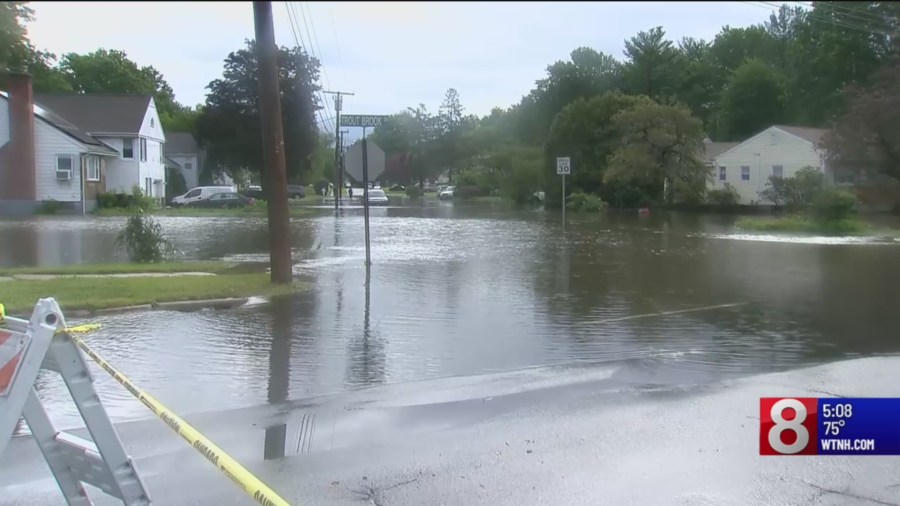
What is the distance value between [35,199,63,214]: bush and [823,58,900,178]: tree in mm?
34542

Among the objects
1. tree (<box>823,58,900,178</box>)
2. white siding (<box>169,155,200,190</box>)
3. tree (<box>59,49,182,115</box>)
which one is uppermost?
tree (<box>59,49,182,115</box>)

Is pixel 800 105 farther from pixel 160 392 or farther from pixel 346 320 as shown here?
pixel 160 392

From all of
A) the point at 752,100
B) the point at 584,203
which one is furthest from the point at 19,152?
the point at 752,100

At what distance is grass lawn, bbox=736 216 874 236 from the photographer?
25.7 metres

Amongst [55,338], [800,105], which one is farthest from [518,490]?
[800,105]

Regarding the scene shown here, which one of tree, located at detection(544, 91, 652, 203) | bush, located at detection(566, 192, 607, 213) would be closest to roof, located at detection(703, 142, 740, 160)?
bush, located at detection(566, 192, 607, 213)

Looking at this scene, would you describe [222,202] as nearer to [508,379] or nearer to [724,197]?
[724,197]

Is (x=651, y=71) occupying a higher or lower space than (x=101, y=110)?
higher

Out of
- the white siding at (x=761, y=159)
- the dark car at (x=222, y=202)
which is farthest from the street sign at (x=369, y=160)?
the dark car at (x=222, y=202)

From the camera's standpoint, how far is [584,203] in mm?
48625

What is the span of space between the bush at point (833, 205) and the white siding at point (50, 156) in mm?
33210

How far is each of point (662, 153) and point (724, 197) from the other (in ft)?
21.8

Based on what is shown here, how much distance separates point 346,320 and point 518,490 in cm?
664

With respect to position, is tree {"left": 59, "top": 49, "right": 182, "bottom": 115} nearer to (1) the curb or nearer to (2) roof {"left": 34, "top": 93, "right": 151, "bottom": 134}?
(2) roof {"left": 34, "top": 93, "right": 151, "bottom": 134}
